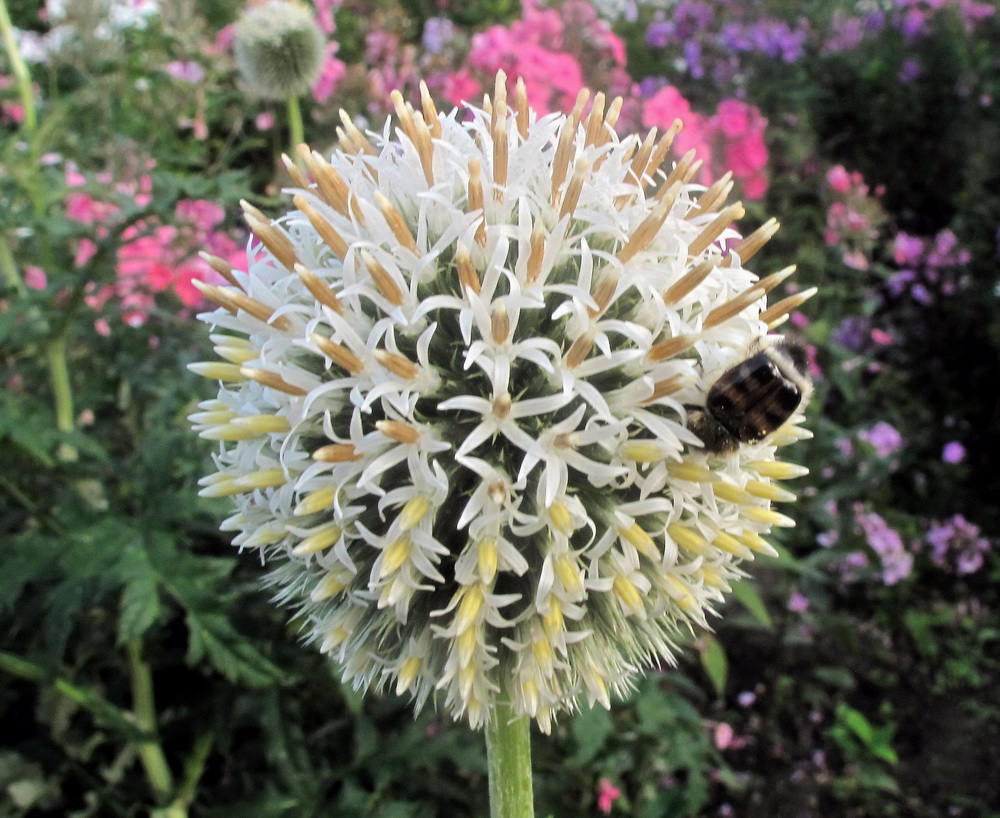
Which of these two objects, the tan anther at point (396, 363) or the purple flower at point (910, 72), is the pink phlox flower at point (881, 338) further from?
the tan anther at point (396, 363)

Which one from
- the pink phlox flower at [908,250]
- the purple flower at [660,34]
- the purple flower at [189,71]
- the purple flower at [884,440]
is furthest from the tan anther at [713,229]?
the purple flower at [660,34]

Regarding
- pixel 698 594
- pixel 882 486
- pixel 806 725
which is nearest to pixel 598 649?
pixel 698 594

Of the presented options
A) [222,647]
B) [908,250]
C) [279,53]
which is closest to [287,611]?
[222,647]

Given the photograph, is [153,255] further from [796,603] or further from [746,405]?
[796,603]

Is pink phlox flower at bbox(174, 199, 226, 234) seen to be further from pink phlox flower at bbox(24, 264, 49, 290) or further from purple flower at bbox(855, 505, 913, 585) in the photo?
purple flower at bbox(855, 505, 913, 585)

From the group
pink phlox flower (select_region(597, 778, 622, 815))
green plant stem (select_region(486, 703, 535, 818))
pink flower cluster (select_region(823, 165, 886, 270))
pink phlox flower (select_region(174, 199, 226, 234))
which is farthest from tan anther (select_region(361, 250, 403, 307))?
pink flower cluster (select_region(823, 165, 886, 270))
